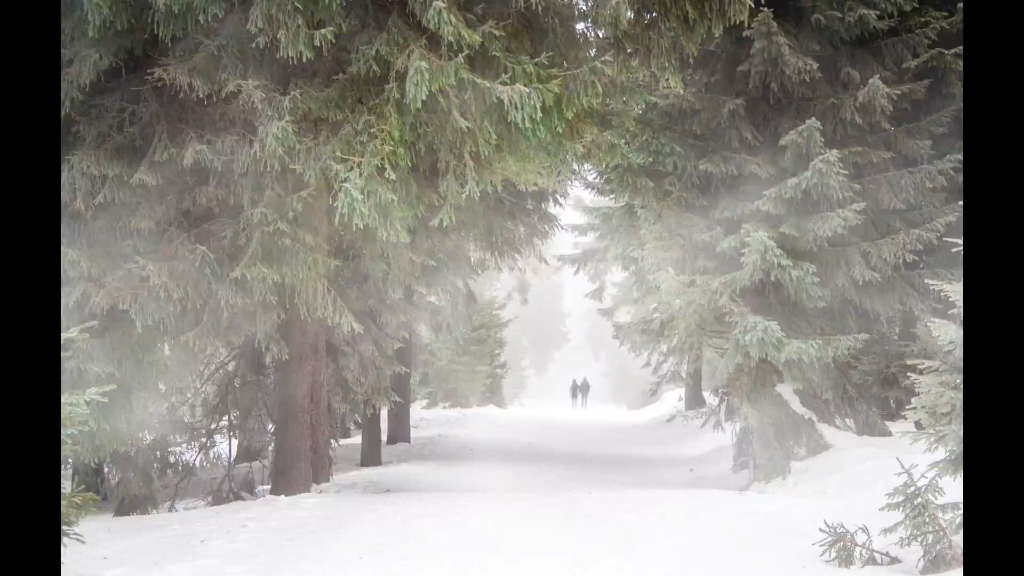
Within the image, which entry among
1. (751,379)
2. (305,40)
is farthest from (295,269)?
(751,379)

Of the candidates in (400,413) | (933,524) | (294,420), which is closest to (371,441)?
(400,413)

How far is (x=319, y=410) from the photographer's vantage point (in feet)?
27.3

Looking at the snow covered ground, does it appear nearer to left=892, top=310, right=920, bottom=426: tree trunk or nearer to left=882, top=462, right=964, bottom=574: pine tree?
left=882, top=462, right=964, bottom=574: pine tree

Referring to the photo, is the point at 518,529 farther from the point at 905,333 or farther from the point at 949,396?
the point at 905,333

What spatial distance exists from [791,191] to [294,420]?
231 inches

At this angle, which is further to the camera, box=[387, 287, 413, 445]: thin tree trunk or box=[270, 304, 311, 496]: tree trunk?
box=[387, 287, 413, 445]: thin tree trunk

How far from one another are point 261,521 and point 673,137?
5.86 metres

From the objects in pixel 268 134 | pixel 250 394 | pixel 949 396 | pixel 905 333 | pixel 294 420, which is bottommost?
pixel 294 420

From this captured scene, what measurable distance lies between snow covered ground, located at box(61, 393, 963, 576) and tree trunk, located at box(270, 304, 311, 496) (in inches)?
17.1

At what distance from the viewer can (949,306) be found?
845 centimetres

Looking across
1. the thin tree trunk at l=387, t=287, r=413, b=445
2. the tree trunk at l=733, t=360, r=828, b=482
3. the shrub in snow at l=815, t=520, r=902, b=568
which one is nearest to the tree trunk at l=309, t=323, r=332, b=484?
the thin tree trunk at l=387, t=287, r=413, b=445

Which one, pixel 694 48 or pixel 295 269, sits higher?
pixel 694 48

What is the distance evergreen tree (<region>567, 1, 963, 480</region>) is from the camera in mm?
7531
